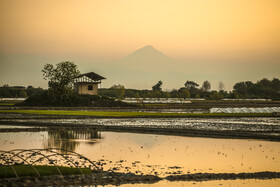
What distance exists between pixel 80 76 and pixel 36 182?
8302 centimetres

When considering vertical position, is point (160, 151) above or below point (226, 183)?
above

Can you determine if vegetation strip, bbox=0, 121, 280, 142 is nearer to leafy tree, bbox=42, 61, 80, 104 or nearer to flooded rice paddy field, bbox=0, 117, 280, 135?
flooded rice paddy field, bbox=0, 117, 280, 135

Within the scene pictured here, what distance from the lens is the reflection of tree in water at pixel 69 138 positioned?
95.9ft

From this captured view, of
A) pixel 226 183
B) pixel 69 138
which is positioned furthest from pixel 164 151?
pixel 69 138

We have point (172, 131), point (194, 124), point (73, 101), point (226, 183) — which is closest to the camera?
point (226, 183)

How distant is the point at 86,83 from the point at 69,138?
66481 millimetres

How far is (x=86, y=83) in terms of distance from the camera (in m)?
100

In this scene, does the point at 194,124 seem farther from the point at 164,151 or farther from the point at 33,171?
the point at 33,171

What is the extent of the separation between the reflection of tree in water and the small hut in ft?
197

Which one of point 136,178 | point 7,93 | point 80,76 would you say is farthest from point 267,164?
point 7,93

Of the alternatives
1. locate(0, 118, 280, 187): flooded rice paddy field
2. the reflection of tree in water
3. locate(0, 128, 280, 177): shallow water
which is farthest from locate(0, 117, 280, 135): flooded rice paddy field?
locate(0, 128, 280, 177): shallow water

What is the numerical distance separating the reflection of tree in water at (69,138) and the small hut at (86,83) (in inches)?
2365

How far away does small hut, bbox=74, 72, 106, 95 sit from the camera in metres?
99.4

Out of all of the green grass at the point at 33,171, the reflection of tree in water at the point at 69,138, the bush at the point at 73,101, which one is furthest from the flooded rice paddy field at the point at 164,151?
the bush at the point at 73,101
